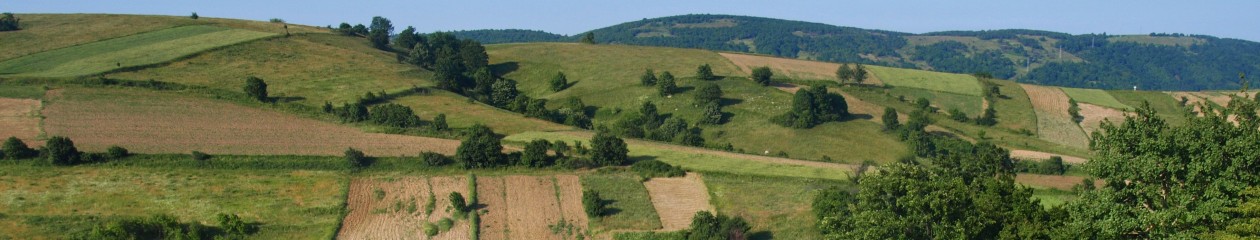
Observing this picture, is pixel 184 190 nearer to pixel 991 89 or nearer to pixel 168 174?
pixel 168 174

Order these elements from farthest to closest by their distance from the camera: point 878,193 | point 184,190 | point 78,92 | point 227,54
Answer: point 227,54
point 78,92
point 184,190
point 878,193

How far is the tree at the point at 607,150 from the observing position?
Answer: 69.1 metres

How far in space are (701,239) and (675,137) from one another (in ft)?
144

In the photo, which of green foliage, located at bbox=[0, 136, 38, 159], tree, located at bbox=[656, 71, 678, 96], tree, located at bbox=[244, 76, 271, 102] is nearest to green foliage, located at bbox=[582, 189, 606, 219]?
green foliage, located at bbox=[0, 136, 38, 159]

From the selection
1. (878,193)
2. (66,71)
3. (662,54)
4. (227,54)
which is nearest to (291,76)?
(227,54)

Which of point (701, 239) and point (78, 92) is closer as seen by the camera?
point (701, 239)

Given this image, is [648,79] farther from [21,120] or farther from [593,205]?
[21,120]

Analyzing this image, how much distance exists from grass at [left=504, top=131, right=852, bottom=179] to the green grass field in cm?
6552

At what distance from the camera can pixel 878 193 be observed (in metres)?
41.4

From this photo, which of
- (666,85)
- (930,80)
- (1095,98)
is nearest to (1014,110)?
(1095,98)

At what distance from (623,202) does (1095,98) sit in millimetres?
97543

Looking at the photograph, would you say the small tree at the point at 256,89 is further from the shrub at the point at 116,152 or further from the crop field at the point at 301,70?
the shrub at the point at 116,152

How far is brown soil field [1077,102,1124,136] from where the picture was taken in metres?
111

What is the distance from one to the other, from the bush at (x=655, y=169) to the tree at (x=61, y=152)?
3866 cm
